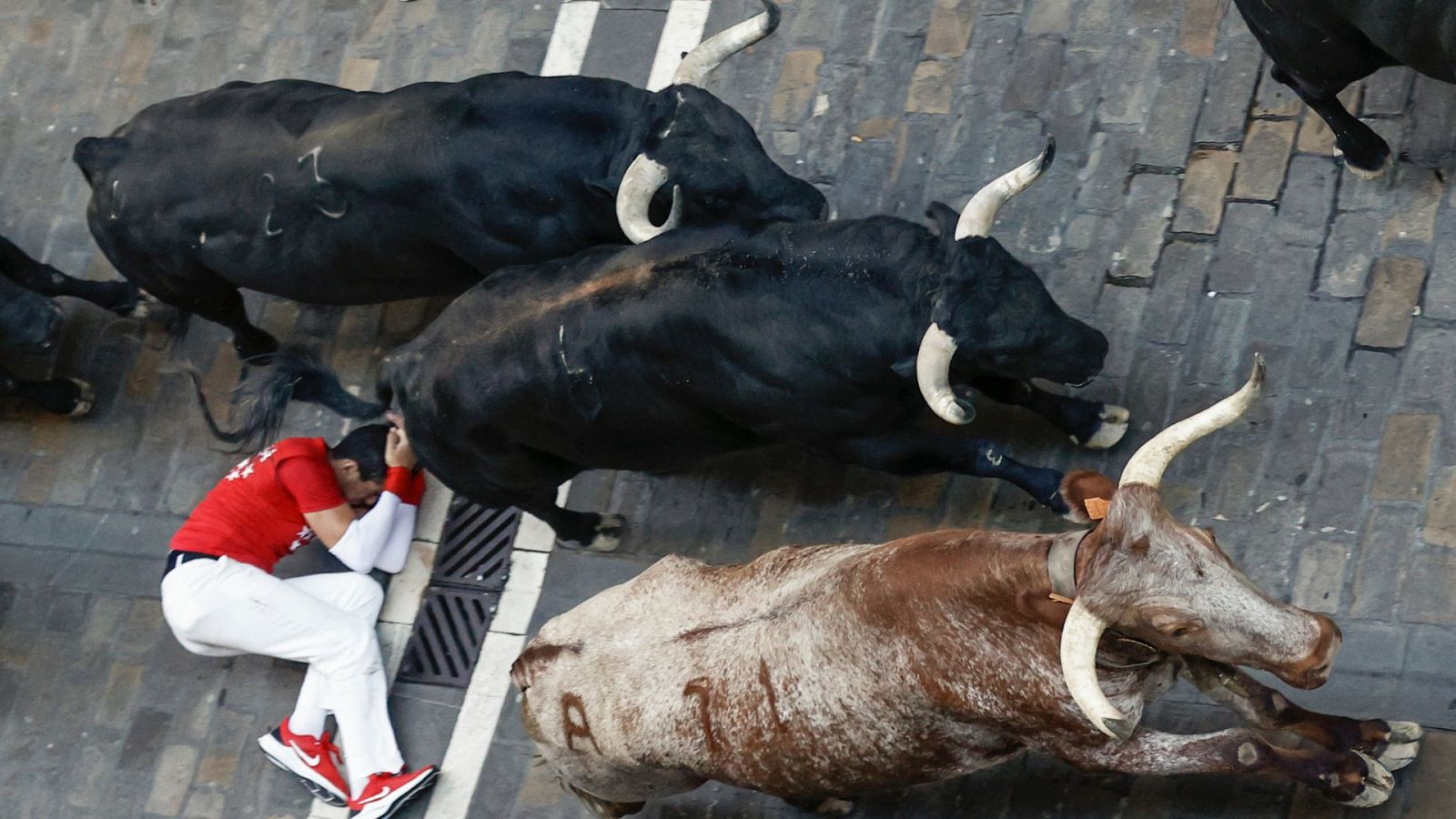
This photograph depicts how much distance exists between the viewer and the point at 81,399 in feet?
26.0

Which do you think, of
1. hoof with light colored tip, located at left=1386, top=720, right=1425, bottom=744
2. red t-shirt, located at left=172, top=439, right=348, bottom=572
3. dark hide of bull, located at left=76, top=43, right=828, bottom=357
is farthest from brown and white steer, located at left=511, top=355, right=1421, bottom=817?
red t-shirt, located at left=172, top=439, right=348, bottom=572

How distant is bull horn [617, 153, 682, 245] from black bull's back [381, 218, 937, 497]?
0.37 feet

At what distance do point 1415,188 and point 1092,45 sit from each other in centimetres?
146

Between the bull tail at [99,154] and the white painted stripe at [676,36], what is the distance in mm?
2336

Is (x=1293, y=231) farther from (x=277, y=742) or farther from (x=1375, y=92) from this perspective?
(x=277, y=742)

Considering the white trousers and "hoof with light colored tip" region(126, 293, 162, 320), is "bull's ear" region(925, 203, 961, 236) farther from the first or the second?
"hoof with light colored tip" region(126, 293, 162, 320)

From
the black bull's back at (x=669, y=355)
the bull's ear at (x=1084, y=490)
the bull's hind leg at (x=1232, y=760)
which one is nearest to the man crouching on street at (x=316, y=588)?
the black bull's back at (x=669, y=355)

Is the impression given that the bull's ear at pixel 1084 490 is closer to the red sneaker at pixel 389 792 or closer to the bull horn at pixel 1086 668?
the bull horn at pixel 1086 668

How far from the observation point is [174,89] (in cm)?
873

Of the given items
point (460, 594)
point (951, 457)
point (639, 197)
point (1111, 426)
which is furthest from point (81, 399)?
point (1111, 426)

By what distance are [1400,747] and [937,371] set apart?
1738mm

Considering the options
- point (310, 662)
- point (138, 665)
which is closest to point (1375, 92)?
point (310, 662)

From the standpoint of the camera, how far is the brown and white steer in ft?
13.6

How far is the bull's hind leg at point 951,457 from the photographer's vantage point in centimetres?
572
